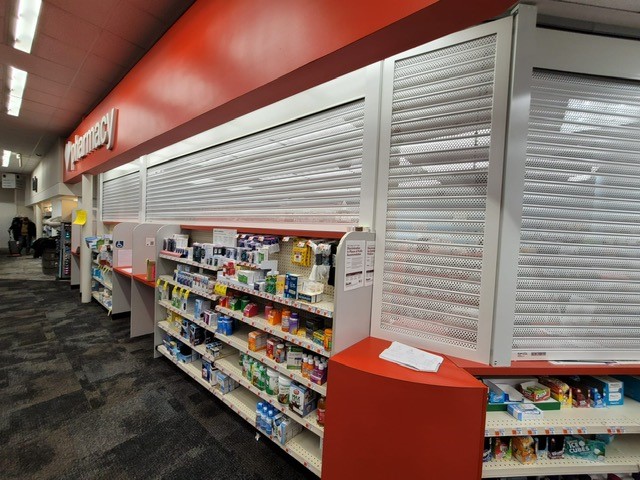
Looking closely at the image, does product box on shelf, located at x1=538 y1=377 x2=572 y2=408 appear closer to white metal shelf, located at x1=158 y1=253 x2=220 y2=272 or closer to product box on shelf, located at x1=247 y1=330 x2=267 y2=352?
product box on shelf, located at x1=247 y1=330 x2=267 y2=352

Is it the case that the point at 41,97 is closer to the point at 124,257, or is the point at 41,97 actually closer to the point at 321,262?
the point at 124,257

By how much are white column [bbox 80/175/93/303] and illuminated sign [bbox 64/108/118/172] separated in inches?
22.0

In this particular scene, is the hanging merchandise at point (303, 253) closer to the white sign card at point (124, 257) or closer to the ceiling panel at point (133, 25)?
the ceiling panel at point (133, 25)

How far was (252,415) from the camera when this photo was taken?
2.23 m

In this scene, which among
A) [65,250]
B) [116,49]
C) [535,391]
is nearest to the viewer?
[535,391]

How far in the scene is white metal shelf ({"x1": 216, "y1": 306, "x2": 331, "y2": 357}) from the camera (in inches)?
69.1

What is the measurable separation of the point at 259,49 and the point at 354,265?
5.35 ft

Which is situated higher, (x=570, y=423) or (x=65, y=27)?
(x=65, y=27)

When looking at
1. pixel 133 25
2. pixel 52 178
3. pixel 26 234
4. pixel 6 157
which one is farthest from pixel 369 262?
pixel 26 234

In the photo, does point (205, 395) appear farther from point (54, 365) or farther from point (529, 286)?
point (529, 286)

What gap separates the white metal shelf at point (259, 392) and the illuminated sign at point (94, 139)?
386cm

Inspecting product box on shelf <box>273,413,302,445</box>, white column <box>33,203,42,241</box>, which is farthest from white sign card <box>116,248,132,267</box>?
white column <box>33,203,42,241</box>

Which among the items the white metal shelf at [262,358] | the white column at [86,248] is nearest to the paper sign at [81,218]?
the white column at [86,248]

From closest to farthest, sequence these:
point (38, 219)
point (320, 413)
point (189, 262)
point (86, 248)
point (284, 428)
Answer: point (320, 413), point (284, 428), point (189, 262), point (86, 248), point (38, 219)
